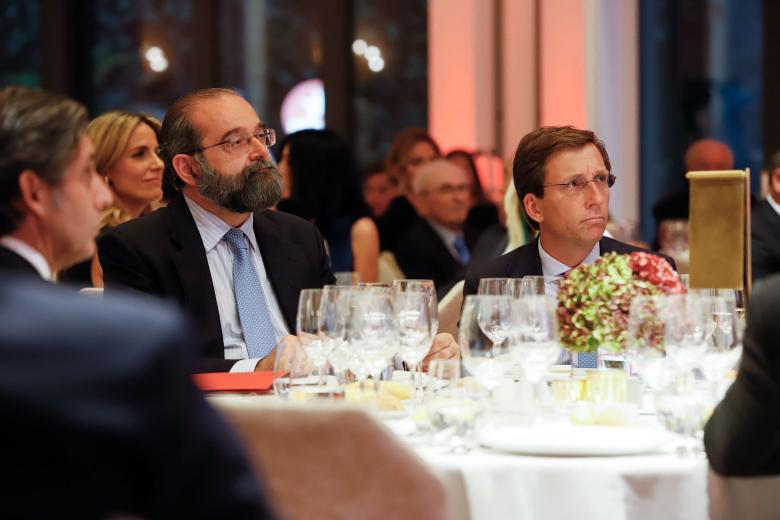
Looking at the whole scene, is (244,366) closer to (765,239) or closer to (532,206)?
(532,206)

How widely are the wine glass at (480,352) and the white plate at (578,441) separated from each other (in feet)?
0.52

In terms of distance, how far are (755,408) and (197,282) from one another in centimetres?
217

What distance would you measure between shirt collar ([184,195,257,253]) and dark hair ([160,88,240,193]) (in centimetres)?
13

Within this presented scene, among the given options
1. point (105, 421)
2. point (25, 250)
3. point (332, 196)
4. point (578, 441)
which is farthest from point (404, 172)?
point (105, 421)

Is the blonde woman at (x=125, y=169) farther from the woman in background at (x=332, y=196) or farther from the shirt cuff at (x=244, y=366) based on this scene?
the shirt cuff at (x=244, y=366)

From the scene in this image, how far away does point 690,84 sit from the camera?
9.68 metres

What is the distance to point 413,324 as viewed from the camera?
2.80 metres

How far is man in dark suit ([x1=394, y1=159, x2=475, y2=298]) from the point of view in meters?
6.92

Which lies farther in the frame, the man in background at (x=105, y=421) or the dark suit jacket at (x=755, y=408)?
the dark suit jacket at (x=755, y=408)

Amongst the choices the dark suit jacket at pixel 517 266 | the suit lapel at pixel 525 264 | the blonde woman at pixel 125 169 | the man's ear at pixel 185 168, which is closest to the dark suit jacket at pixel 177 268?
the man's ear at pixel 185 168

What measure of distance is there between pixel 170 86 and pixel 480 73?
3.68 metres

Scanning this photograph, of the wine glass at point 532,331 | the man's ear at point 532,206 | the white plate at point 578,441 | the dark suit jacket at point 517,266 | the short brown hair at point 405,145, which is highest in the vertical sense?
the short brown hair at point 405,145

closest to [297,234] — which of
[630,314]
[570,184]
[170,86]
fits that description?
[570,184]

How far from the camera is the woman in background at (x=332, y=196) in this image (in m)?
6.41
